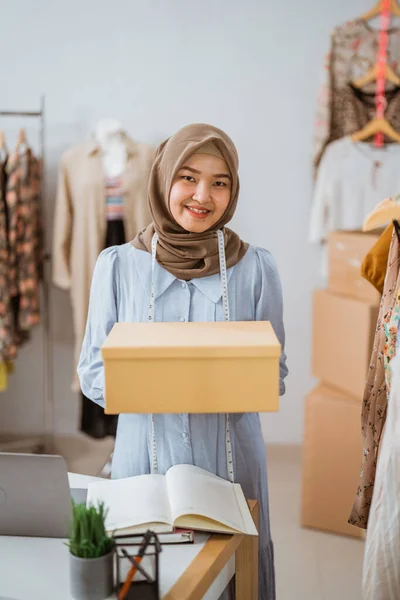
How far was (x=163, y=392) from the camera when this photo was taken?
4.31 feet

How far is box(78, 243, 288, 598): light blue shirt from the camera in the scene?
1.64 m

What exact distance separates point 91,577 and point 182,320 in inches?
24.4

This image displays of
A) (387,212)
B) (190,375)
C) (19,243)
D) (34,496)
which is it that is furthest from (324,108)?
(34,496)

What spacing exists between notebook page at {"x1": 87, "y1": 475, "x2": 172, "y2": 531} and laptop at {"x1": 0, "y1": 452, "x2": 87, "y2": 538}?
0.06 metres

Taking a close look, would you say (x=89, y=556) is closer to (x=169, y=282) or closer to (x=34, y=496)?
(x=34, y=496)

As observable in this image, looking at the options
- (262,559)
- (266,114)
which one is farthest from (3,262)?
(262,559)

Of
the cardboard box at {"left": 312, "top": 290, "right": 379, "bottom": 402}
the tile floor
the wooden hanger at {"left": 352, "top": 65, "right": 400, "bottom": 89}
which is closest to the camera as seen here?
the tile floor

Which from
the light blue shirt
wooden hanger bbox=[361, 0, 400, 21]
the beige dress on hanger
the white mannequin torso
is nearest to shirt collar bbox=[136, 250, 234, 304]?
the light blue shirt

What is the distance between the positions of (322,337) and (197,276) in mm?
1486

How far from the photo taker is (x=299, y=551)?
282 cm

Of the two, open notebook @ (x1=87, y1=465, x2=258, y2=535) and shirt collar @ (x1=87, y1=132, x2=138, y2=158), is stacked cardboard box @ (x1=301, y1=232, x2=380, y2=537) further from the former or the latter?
open notebook @ (x1=87, y1=465, x2=258, y2=535)

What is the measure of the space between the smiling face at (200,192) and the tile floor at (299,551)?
1527 mm

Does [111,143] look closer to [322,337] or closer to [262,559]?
[322,337]

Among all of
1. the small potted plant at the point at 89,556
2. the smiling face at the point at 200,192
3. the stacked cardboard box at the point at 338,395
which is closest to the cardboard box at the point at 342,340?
the stacked cardboard box at the point at 338,395
